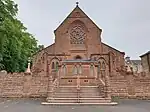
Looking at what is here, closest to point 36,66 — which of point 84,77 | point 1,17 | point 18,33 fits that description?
point 18,33

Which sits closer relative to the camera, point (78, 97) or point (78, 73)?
point (78, 97)

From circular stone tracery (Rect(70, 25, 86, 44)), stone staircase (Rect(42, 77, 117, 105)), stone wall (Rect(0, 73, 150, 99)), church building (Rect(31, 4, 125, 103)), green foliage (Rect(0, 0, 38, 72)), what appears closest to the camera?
stone staircase (Rect(42, 77, 117, 105))

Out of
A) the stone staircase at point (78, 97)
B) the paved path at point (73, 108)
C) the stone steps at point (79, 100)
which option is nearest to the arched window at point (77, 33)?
the stone staircase at point (78, 97)

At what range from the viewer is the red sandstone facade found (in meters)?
18.7

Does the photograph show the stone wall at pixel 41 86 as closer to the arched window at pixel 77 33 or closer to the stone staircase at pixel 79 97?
the stone staircase at pixel 79 97

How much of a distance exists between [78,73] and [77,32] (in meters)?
12.0

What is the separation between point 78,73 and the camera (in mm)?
26312

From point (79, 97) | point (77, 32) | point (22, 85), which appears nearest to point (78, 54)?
point (77, 32)

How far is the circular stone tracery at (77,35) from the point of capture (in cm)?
3556

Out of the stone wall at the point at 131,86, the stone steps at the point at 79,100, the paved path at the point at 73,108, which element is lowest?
the paved path at the point at 73,108

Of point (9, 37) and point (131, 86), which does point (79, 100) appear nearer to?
point (131, 86)

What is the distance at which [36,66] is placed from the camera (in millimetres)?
32750

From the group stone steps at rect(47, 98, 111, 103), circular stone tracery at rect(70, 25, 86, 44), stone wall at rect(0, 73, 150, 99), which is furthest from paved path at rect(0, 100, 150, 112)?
circular stone tracery at rect(70, 25, 86, 44)

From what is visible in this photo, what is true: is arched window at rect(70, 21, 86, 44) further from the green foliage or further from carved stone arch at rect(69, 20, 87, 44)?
the green foliage
